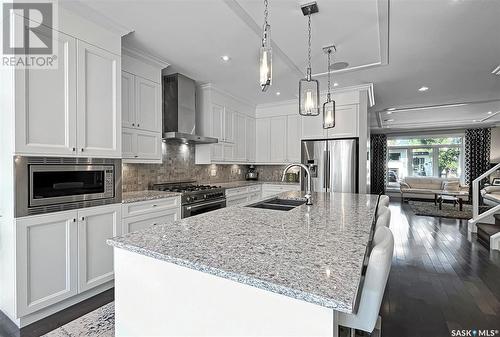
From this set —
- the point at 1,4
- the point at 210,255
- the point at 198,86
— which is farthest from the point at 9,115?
the point at 198,86

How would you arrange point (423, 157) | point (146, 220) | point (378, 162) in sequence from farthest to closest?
point (378, 162) → point (423, 157) → point (146, 220)

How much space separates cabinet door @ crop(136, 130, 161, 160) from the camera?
303cm

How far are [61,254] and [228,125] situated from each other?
330cm

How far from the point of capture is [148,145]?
3.14 metres

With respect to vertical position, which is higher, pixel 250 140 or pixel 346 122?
pixel 346 122

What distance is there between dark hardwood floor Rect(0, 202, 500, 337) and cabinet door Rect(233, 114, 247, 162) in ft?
10.3

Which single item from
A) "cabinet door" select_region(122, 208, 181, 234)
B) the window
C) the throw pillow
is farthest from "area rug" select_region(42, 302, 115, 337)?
the window

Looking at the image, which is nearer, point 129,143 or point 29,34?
point 29,34

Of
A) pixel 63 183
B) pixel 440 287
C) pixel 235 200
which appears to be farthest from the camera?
pixel 235 200

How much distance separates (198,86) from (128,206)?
2509 millimetres

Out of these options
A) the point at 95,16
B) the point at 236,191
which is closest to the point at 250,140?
the point at 236,191

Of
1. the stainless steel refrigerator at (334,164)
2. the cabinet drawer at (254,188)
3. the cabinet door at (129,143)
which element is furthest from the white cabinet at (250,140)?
the cabinet door at (129,143)

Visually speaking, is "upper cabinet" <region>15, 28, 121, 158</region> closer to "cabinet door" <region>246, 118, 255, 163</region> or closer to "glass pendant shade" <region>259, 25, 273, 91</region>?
"glass pendant shade" <region>259, 25, 273, 91</region>

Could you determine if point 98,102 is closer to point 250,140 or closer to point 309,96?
point 309,96
